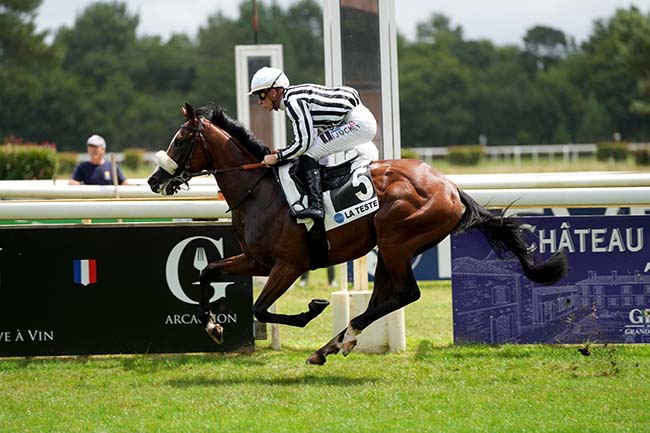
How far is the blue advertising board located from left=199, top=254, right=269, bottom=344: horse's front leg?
1.59 m

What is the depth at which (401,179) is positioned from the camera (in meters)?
7.46

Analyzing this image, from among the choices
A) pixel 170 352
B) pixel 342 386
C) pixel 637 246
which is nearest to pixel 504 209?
pixel 637 246

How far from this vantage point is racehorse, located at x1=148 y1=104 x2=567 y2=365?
7.37m

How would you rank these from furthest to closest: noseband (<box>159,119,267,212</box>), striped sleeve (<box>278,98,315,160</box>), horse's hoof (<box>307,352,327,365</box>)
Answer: noseband (<box>159,119,267,212</box>)
horse's hoof (<box>307,352,327,365</box>)
striped sleeve (<box>278,98,315,160</box>)

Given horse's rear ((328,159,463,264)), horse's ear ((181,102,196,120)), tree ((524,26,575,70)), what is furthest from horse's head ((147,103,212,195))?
tree ((524,26,575,70))

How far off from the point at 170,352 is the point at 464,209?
2.43 meters

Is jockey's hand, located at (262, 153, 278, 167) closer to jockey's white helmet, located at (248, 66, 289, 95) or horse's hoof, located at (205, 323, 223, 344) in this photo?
jockey's white helmet, located at (248, 66, 289, 95)

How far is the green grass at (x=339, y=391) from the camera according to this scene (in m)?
5.89

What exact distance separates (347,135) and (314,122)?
239mm

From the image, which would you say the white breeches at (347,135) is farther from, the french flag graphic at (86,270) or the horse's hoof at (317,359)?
the french flag graphic at (86,270)

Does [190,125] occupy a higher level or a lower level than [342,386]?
higher

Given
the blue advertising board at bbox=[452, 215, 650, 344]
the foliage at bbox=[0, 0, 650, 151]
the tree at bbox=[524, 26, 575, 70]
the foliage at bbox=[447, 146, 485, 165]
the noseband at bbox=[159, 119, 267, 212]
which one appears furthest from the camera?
the tree at bbox=[524, 26, 575, 70]

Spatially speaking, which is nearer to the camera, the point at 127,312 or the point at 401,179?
the point at 401,179

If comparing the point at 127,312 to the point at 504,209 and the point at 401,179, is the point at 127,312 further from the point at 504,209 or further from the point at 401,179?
the point at 504,209
